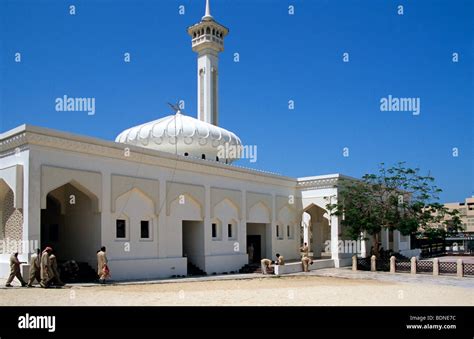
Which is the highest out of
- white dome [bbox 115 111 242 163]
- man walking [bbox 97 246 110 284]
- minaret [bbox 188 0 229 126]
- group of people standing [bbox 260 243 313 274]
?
minaret [bbox 188 0 229 126]

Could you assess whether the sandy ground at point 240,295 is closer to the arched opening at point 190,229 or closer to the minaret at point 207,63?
the arched opening at point 190,229

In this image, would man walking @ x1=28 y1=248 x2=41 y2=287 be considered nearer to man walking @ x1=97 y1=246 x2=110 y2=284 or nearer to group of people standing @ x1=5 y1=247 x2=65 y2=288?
group of people standing @ x1=5 y1=247 x2=65 y2=288

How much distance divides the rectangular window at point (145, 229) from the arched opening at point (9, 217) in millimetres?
4493

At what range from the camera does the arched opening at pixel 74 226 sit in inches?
650

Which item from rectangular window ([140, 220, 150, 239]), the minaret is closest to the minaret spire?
the minaret

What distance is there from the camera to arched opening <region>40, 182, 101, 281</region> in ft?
54.1

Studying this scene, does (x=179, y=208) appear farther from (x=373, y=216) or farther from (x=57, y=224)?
(x=373, y=216)

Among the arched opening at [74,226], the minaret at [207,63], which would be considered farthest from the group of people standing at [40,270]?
the minaret at [207,63]

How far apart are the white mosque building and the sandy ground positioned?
279 cm

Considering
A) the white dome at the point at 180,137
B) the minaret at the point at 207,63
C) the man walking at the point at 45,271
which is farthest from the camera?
the minaret at the point at 207,63

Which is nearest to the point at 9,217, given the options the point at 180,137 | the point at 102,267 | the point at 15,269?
the point at 15,269

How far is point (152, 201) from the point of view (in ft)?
60.4
